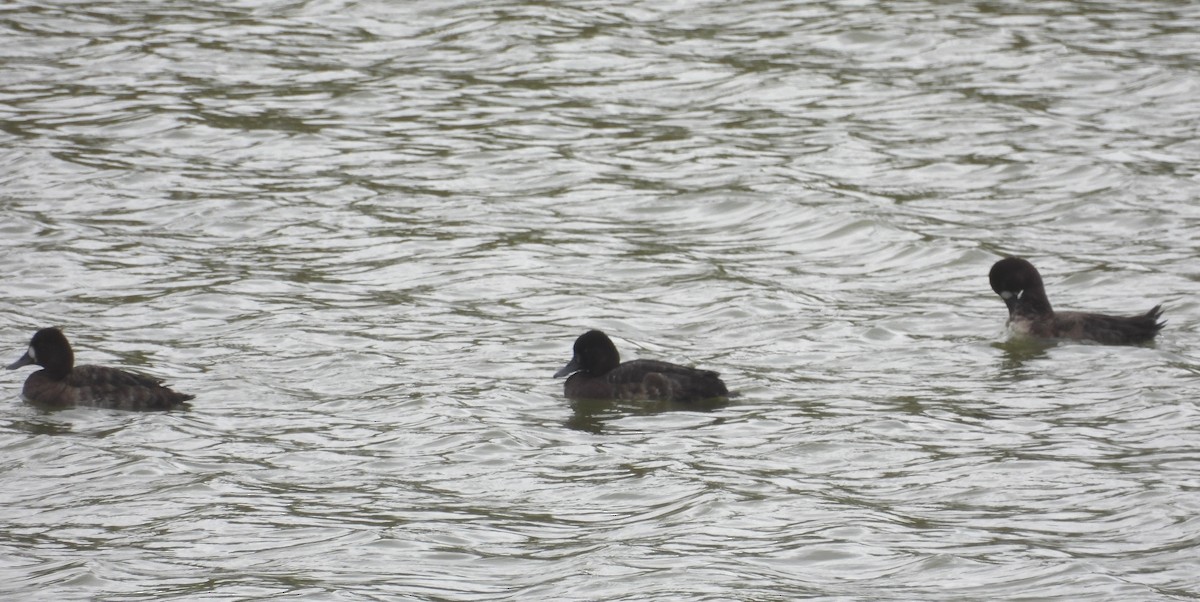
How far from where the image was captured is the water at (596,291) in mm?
9594

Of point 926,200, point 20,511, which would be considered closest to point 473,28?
point 926,200

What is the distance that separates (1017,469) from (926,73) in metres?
12.5

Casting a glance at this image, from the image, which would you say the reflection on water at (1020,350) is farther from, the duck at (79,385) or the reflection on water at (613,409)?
the duck at (79,385)

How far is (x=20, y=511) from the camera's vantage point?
1036 centimetres

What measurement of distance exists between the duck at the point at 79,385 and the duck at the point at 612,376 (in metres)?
2.69

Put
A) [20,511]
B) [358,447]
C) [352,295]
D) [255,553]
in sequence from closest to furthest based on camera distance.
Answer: [255,553] < [20,511] < [358,447] < [352,295]

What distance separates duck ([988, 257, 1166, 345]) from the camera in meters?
13.4

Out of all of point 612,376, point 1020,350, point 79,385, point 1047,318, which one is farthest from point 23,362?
point 1047,318

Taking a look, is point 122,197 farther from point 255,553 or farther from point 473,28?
point 255,553

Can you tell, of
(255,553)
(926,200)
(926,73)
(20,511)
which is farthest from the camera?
(926,73)

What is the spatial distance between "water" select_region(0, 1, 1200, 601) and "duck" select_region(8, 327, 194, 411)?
0.54 ft

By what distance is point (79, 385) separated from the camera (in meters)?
12.6

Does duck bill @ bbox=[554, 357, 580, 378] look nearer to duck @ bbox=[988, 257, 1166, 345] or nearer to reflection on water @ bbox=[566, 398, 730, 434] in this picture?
reflection on water @ bbox=[566, 398, 730, 434]

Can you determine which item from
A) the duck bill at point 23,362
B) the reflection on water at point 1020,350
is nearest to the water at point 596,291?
the reflection on water at point 1020,350
